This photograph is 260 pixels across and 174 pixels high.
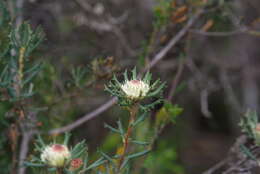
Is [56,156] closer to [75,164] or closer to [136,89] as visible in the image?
[75,164]

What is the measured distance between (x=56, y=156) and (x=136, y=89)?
0.27 meters

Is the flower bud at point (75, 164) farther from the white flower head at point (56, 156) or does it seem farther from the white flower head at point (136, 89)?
the white flower head at point (136, 89)

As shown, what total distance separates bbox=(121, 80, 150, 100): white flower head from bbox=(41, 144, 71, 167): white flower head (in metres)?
0.22

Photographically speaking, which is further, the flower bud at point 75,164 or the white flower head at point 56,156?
the flower bud at point 75,164

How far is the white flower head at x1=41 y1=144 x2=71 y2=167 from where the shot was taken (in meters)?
0.89

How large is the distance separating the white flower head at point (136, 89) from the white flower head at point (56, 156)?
222 mm

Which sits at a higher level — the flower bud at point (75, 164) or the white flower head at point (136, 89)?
the white flower head at point (136, 89)

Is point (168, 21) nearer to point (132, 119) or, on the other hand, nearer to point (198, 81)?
point (198, 81)

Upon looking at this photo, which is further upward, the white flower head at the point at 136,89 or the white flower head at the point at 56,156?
the white flower head at the point at 136,89

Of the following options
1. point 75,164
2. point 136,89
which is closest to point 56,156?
point 75,164

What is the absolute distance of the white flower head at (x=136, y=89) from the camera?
979 millimetres

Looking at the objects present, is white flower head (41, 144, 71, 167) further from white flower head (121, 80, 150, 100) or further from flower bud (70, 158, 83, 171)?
white flower head (121, 80, 150, 100)

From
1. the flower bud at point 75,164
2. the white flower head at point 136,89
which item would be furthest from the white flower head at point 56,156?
the white flower head at point 136,89

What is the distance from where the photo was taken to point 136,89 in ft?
3.22
